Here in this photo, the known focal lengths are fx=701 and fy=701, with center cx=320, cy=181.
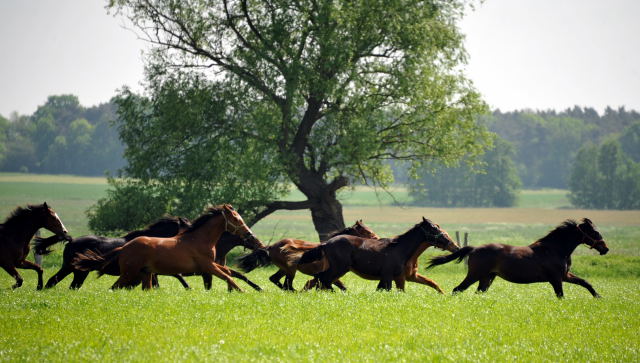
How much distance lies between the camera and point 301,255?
1628cm

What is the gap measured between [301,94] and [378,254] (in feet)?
49.3

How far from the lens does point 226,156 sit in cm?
2938

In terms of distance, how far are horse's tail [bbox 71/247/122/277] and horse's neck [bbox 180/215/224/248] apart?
1.54 m

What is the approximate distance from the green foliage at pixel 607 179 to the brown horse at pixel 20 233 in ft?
324

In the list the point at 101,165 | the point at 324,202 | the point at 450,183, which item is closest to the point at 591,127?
the point at 450,183

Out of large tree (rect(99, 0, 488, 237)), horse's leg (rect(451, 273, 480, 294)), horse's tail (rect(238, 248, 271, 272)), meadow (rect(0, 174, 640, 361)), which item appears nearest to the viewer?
meadow (rect(0, 174, 640, 361))

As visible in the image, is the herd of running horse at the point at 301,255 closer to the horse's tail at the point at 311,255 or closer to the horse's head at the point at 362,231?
the horse's tail at the point at 311,255

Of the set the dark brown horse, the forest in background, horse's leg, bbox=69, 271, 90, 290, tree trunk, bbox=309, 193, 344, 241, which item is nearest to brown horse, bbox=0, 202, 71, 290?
horse's leg, bbox=69, 271, 90, 290

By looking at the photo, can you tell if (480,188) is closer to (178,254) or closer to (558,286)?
(558,286)

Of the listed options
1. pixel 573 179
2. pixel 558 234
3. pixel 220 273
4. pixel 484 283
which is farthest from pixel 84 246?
pixel 573 179

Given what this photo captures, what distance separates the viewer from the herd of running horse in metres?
14.9

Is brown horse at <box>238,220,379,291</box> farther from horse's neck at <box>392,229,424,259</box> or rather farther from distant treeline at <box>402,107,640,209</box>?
distant treeline at <box>402,107,640,209</box>

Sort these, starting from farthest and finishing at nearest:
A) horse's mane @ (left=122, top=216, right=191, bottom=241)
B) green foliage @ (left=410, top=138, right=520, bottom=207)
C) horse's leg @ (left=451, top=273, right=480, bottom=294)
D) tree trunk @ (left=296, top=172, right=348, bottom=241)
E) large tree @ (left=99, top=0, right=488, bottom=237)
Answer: green foliage @ (left=410, top=138, right=520, bottom=207) < tree trunk @ (left=296, top=172, right=348, bottom=241) < large tree @ (left=99, top=0, right=488, bottom=237) < horse's mane @ (left=122, top=216, right=191, bottom=241) < horse's leg @ (left=451, top=273, right=480, bottom=294)

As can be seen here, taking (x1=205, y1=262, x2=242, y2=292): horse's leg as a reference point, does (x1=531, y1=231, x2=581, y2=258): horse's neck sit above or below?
above
